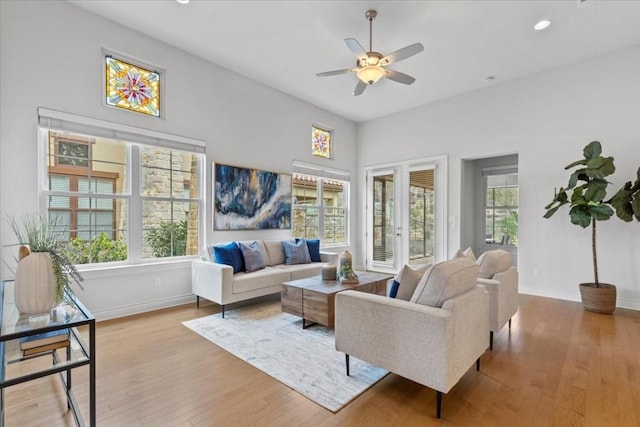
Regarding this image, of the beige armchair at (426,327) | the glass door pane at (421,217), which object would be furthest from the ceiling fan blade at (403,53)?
the glass door pane at (421,217)

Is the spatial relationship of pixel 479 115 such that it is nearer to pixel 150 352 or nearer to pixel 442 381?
pixel 442 381

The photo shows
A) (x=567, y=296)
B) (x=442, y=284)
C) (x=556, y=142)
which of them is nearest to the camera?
(x=442, y=284)

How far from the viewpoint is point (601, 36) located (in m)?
3.88

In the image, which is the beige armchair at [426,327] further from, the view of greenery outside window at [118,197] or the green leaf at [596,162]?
the view of greenery outside window at [118,197]

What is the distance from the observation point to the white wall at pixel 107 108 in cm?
305

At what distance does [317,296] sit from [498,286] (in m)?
1.70

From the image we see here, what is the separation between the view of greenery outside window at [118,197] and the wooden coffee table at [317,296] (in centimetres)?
189

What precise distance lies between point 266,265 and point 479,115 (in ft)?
14.7

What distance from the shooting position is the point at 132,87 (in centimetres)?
388

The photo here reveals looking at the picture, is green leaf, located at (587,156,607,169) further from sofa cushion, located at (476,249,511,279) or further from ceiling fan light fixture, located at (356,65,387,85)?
ceiling fan light fixture, located at (356,65,387,85)

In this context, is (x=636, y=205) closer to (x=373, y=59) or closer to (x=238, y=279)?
(x=373, y=59)

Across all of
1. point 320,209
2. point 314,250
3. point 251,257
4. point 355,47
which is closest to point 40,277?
point 251,257

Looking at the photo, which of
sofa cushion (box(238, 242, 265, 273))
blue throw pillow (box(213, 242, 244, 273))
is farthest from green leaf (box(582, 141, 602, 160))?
→ blue throw pillow (box(213, 242, 244, 273))

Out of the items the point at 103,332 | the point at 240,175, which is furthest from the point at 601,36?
the point at 103,332
